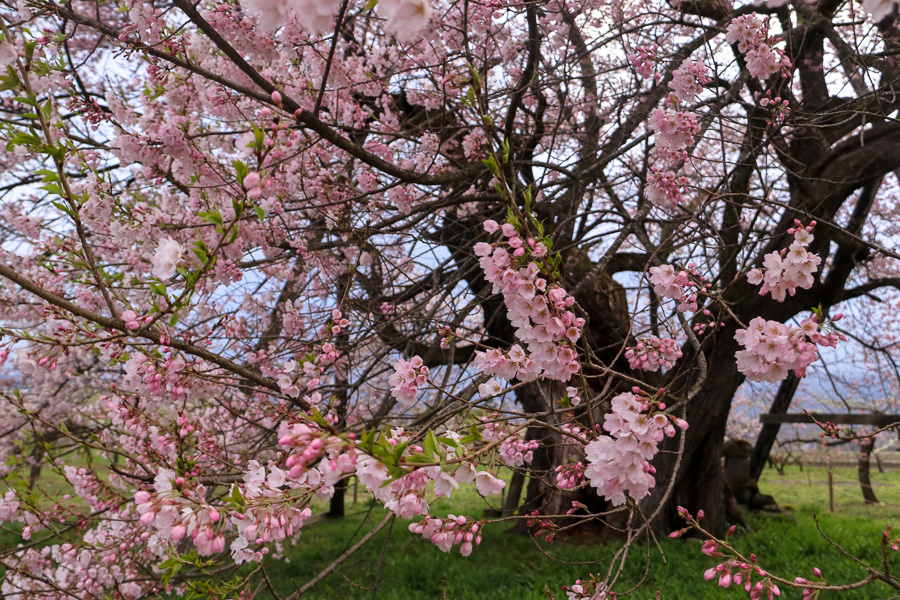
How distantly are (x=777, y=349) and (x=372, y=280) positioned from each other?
3.55m

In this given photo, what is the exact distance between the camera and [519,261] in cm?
122

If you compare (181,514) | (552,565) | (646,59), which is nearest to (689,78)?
(646,59)

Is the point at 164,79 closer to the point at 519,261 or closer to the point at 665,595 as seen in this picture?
the point at 519,261

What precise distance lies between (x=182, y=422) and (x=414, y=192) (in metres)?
2.54

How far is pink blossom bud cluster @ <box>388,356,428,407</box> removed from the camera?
5.40 ft

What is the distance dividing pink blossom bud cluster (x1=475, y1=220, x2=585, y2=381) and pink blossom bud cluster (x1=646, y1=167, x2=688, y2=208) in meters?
1.49

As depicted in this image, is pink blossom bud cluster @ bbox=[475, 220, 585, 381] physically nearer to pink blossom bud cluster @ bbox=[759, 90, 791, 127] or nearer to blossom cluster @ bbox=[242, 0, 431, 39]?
blossom cluster @ bbox=[242, 0, 431, 39]

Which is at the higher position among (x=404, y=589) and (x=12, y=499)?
(x=12, y=499)

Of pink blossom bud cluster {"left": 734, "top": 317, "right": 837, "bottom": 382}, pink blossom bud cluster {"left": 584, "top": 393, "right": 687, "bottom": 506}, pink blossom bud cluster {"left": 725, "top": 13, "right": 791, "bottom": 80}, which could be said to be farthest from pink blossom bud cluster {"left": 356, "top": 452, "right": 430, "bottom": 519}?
pink blossom bud cluster {"left": 725, "top": 13, "right": 791, "bottom": 80}

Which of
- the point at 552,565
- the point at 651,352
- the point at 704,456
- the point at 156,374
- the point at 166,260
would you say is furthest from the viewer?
the point at 704,456

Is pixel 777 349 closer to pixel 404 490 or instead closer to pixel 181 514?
pixel 404 490

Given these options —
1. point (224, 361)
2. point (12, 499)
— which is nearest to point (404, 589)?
point (12, 499)

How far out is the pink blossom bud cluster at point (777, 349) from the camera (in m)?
1.26

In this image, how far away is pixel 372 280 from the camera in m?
4.50
